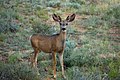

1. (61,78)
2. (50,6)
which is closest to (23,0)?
(50,6)

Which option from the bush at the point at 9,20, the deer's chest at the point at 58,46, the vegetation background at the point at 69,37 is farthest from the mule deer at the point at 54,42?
the bush at the point at 9,20

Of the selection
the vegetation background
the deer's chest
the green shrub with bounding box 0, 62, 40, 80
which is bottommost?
the vegetation background

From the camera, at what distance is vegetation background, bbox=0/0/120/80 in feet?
30.9

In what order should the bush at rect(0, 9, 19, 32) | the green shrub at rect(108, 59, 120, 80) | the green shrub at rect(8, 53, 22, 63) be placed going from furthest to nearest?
1. the bush at rect(0, 9, 19, 32)
2. the green shrub at rect(8, 53, 22, 63)
3. the green shrub at rect(108, 59, 120, 80)

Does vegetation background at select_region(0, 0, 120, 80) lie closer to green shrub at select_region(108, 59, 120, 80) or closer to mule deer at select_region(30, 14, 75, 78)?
green shrub at select_region(108, 59, 120, 80)

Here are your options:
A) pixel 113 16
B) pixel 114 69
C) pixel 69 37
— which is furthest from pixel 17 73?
pixel 113 16

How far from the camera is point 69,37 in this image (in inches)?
552

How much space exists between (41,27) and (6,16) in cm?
213

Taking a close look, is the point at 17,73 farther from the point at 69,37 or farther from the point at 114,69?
the point at 69,37

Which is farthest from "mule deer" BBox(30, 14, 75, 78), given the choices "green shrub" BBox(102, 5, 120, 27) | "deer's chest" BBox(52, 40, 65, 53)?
"green shrub" BBox(102, 5, 120, 27)

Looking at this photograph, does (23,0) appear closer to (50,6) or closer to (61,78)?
(50,6)

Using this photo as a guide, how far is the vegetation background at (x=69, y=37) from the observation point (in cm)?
941

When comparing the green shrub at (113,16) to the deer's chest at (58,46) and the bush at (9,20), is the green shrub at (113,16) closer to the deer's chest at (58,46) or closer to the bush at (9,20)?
the bush at (9,20)

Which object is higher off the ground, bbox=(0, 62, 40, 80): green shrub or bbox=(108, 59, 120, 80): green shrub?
bbox=(0, 62, 40, 80): green shrub
